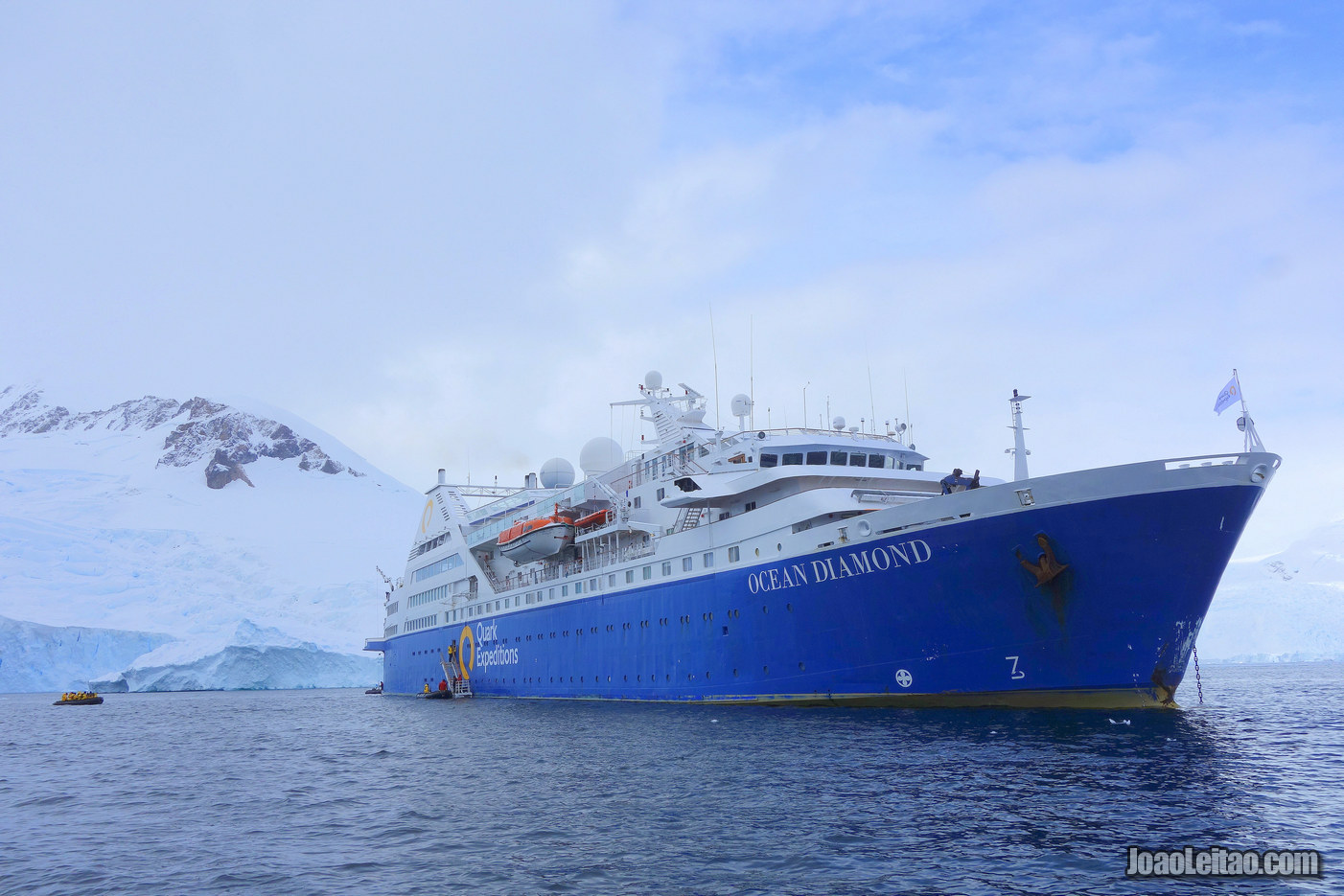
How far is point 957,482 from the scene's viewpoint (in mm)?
25391

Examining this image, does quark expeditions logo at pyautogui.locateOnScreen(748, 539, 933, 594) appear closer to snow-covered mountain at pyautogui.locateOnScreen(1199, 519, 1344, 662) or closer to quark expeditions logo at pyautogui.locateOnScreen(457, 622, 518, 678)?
quark expeditions logo at pyautogui.locateOnScreen(457, 622, 518, 678)

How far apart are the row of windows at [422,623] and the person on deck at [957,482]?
36135 mm

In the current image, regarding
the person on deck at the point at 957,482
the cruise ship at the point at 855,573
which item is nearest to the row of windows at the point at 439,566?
the cruise ship at the point at 855,573

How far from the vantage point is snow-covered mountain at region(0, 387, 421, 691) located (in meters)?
74.2

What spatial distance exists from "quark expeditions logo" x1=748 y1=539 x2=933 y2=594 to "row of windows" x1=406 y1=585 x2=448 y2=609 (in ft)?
96.2

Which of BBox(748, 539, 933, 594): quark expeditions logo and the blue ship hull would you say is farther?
BBox(748, 539, 933, 594): quark expeditions logo

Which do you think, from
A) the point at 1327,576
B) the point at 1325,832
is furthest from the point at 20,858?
the point at 1327,576

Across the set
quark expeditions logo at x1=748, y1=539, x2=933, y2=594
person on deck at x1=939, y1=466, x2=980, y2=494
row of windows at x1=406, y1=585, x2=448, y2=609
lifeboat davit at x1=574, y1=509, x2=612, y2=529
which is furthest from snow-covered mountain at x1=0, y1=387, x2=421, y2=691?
person on deck at x1=939, y1=466, x2=980, y2=494

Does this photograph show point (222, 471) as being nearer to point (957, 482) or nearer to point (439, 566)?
point (439, 566)

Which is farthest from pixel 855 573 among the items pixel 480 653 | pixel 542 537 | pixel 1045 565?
pixel 480 653

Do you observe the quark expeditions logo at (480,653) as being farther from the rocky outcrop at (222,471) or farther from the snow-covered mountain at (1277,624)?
the rocky outcrop at (222,471)

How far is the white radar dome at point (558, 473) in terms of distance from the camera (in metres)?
52.5

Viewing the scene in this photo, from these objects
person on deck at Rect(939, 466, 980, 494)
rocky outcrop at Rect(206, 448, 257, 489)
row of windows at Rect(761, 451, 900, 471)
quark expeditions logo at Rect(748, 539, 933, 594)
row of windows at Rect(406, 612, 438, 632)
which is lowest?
row of windows at Rect(406, 612, 438, 632)

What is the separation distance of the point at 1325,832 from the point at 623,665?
25.0 m
